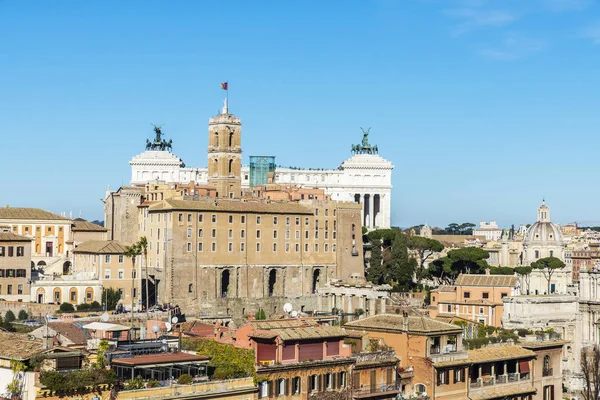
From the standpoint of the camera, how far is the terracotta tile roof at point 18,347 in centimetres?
4541

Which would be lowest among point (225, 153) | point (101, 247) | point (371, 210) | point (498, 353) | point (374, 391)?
point (374, 391)

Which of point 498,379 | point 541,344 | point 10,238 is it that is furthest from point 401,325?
point 10,238

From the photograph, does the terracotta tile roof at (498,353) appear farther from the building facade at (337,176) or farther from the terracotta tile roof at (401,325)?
the building facade at (337,176)

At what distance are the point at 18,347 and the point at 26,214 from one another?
7535cm

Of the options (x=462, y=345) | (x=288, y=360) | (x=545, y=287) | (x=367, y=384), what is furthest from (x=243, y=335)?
(x=545, y=287)

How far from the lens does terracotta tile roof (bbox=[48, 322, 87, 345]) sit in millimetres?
56438

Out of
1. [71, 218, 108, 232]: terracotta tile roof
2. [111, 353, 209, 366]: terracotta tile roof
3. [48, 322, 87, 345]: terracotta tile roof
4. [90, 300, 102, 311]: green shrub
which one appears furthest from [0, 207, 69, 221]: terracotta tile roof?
[111, 353, 209, 366]: terracotta tile roof

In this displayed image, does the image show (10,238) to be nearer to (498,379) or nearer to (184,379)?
(498,379)

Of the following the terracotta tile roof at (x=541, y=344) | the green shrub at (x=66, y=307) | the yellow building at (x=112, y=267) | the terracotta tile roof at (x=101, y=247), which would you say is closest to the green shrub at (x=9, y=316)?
the green shrub at (x=66, y=307)

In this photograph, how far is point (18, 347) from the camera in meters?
46.9

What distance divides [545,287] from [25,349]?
105 m

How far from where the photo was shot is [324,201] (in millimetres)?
122562

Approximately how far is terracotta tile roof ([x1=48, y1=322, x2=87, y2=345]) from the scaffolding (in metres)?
103

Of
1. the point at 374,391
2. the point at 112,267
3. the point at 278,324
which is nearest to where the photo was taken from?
the point at 374,391
